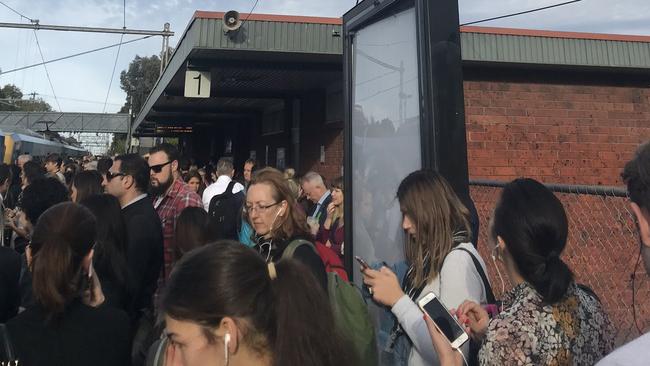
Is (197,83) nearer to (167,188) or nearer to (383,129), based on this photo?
(167,188)

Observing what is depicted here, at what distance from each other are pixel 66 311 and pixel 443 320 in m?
1.44

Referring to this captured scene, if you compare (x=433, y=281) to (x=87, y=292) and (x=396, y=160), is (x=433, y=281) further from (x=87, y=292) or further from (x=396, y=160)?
(x=87, y=292)

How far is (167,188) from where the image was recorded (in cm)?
452

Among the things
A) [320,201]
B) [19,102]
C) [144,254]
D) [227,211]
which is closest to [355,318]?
[144,254]

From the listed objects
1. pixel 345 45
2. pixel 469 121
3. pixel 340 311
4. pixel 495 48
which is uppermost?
pixel 495 48

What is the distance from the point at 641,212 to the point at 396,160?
5.86ft

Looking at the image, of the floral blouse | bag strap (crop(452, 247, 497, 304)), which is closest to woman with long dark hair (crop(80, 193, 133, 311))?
bag strap (crop(452, 247, 497, 304))

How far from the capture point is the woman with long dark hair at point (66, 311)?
6.04 ft

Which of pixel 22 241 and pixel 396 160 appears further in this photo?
pixel 22 241

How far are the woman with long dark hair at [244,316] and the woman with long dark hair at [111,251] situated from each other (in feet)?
4.41

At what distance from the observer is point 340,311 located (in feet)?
6.24

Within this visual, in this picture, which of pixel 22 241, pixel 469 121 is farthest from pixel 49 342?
pixel 469 121

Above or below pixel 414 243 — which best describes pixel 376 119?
above

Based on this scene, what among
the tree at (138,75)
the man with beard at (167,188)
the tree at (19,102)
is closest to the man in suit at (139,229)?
the man with beard at (167,188)
